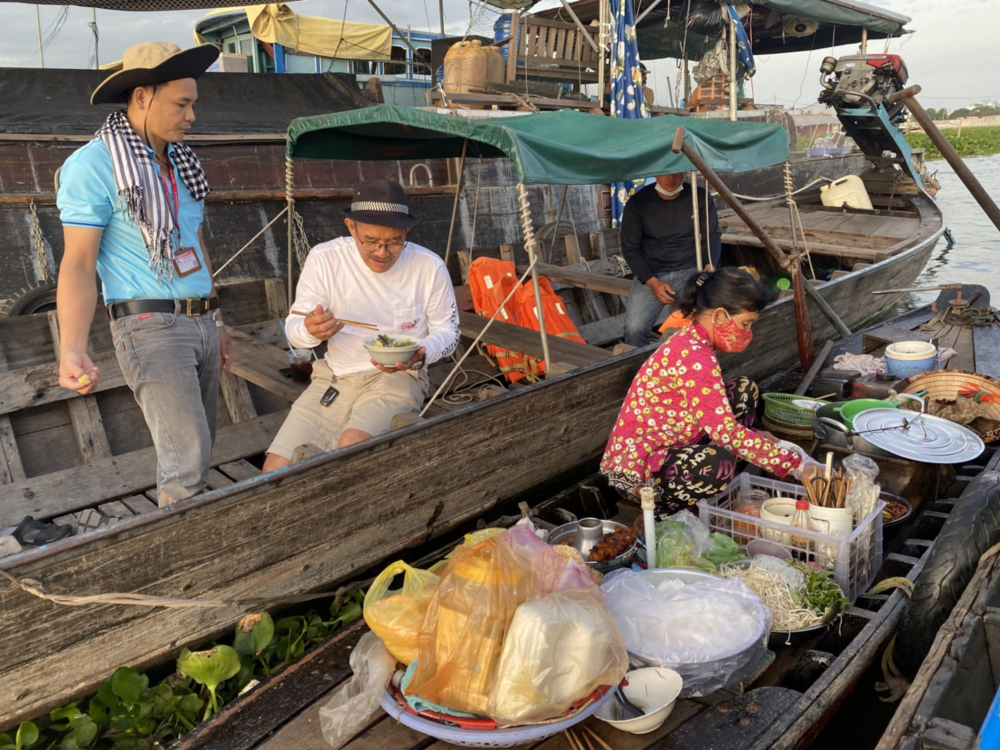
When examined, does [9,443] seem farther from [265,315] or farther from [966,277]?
[966,277]

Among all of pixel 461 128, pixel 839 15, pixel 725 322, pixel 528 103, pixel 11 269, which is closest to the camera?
pixel 725 322

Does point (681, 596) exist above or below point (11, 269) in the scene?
below

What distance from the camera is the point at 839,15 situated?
1254cm

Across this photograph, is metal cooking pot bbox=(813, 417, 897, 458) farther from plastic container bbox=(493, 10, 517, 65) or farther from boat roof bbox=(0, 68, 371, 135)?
plastic container bbox=(493, 10, 517, 65)

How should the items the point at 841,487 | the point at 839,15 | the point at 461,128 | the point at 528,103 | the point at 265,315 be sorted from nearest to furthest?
1. the point at 841,487
2. the point at 461,128
3. the point at 265,315
4. the point at 528,103
5. the point at 839,15

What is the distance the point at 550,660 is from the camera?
6.50ft

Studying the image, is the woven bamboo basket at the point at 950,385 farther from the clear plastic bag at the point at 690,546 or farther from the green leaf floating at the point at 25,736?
the green leaf floating at the point at 25,736

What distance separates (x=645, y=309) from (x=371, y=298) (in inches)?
104

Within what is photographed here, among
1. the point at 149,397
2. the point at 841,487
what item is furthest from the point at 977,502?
the point at 149,397

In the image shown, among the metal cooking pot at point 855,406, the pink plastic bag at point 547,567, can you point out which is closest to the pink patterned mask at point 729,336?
the metal cooking pot at point 855,406

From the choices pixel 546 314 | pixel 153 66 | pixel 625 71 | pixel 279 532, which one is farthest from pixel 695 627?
pixel 625 71

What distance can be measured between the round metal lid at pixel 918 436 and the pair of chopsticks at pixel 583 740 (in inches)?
84.1

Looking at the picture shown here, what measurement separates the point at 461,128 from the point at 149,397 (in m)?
1.85

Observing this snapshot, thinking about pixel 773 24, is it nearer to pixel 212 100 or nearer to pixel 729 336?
pixel 212 100
